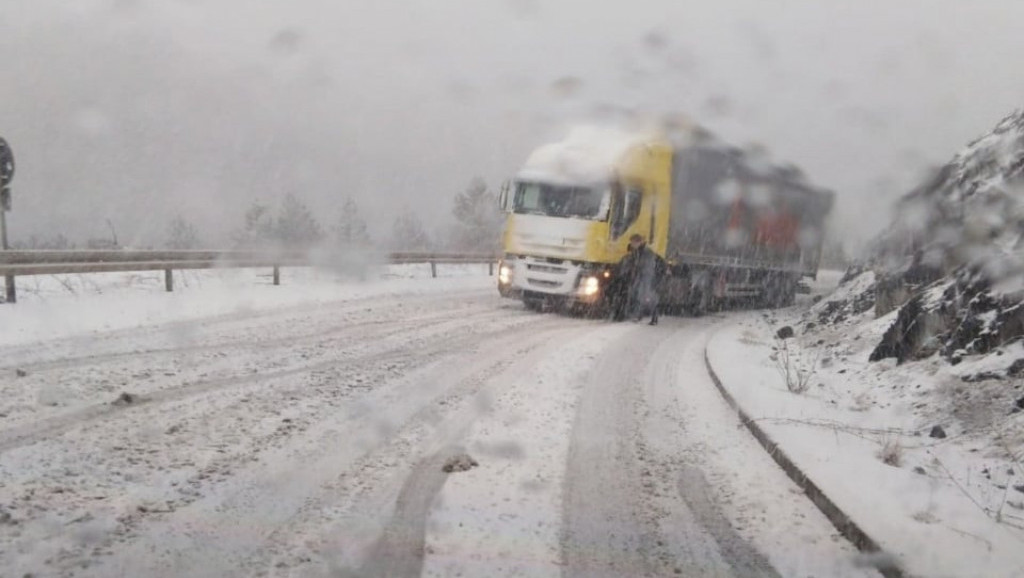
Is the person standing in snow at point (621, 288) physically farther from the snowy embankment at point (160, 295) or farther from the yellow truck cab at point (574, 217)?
the snowy embankment at point (160, 295)

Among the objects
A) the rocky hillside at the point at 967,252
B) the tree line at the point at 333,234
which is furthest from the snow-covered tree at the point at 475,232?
the rocky hillside at the point at 967,252

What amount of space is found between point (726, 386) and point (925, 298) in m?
2.44

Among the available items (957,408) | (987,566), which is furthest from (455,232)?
(987,566)

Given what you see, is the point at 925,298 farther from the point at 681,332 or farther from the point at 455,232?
the point at 455,232

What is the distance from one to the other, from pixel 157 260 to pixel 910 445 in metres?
16.1

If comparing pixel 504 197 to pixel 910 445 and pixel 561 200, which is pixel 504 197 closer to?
pixel 561 200

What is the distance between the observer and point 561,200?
1714cm

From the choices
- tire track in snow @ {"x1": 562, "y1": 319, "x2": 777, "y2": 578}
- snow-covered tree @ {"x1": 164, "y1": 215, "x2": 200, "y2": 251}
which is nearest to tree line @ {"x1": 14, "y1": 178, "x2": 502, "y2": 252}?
snow-covered tree @ {"x1": 164, "y1": 215, "x2": 200, "y2": 251}

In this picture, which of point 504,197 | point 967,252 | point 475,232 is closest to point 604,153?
point 504,197

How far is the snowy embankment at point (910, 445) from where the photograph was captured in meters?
4.53

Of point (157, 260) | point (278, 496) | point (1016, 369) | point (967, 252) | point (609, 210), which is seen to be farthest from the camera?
point (157, 260)

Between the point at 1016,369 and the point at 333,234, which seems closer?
the point at 1016,369

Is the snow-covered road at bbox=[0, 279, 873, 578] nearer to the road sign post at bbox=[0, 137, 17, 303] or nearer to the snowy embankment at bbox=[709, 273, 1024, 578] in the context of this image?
the snowy embankment at bbox=[709, 273, 1024, 578]

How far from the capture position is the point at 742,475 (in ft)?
19.6
